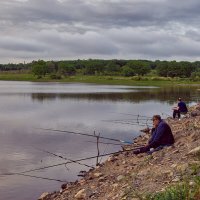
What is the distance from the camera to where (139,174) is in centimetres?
A: 1149

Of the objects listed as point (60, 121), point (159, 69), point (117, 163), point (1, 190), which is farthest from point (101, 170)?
point (159, 69)

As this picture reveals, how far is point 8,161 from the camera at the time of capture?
57.0ft

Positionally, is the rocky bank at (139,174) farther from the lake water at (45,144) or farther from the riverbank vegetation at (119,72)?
the riverbank vegetation at (119,72)

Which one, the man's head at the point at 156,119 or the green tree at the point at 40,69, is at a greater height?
the green tree at the point at 40,69

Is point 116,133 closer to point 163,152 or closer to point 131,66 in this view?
point 163,152

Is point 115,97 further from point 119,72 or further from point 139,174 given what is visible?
point 119,72

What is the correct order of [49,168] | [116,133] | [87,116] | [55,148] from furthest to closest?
[87,116] → [116,133] → [55,148] → [49,168]

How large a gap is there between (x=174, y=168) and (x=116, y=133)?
15.5 metres

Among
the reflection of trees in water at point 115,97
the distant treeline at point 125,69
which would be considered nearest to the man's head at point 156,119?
the reflection of trees in water at point 115,97

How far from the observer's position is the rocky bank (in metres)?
9.61

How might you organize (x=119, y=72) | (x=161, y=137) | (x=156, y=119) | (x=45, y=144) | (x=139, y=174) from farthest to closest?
(x=119, y=72) → (x=45, y=144) → (x=156, y=119) → (x=161, y=137) → (x=139, y=174)

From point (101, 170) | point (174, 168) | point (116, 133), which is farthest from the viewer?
point (116, 133)

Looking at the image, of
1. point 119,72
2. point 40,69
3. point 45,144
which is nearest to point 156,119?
point 45,144

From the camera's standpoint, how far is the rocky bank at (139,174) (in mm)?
9609
